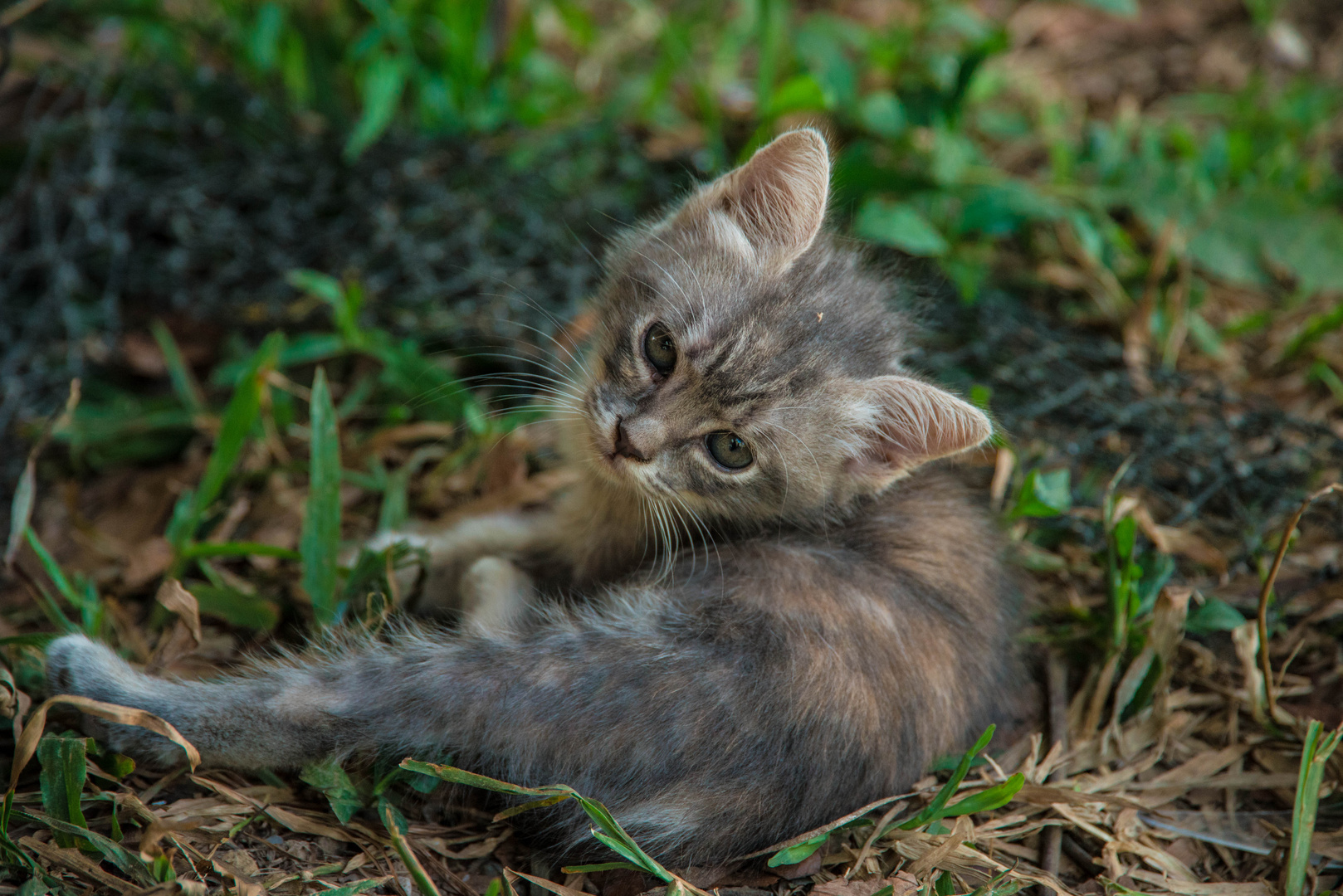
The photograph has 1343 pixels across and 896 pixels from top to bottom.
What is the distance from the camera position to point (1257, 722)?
2562mm

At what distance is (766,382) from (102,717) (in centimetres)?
166

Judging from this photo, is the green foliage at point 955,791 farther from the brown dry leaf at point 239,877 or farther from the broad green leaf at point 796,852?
the brown dry leaf at point 239,877

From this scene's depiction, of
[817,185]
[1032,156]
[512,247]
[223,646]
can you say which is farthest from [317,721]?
[1032,156]

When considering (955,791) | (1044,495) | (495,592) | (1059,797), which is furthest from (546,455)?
(1059,797)

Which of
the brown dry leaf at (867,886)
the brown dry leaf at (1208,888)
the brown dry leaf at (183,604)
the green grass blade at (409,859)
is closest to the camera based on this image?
the green grass blade at (409,859)

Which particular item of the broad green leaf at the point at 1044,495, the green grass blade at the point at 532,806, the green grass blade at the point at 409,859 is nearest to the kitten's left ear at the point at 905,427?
the broad green leaf at the point at 1044,495

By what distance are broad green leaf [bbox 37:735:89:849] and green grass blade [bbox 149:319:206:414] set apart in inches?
56.4

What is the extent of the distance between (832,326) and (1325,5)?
14.6ft

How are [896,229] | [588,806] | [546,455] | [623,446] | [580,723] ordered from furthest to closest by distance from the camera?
[546,455] → [896,229] → [623,446] → [580,723] → [588,806]

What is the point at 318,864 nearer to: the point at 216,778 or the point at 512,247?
the point at 216,778

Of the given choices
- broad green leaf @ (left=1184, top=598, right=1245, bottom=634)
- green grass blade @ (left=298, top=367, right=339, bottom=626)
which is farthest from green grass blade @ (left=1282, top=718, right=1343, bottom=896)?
green grass blade @ (left=298, top=367, right=339, bottom=626)

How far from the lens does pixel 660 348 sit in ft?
8.32

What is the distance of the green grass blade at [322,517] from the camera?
8.27 feet

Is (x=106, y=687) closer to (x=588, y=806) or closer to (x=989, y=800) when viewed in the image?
(x=588, y=806)
